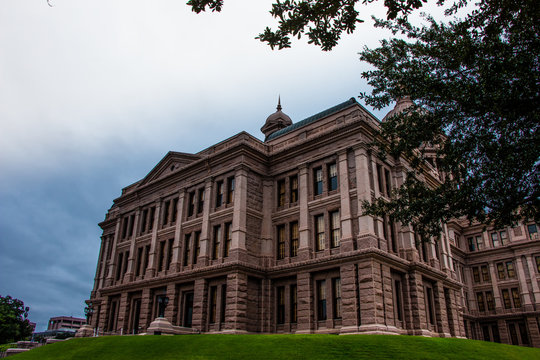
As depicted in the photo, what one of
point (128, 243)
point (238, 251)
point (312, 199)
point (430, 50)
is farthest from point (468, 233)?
point (430, 50)

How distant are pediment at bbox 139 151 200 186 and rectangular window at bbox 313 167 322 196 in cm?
1067

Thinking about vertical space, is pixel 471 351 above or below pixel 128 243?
below

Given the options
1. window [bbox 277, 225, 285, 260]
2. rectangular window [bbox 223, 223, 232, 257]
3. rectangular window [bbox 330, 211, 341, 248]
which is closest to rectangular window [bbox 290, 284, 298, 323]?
window [bbox 277, 225, 285, 260]

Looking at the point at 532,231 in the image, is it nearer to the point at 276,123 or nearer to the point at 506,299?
the point at 506,299

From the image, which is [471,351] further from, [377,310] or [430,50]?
[430,50]

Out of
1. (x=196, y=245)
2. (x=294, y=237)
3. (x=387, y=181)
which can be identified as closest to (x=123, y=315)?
(x=196, y=245)

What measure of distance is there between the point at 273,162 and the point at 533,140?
21150 millimetres

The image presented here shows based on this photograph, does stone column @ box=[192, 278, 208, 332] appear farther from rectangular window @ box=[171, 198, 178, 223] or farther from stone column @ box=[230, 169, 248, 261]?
rectangular window @ box=[171, 198, 178, 223]

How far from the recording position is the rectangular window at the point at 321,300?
2636cm

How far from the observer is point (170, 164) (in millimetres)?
37812

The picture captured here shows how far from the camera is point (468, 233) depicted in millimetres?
55875

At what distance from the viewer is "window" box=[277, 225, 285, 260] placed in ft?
99.1

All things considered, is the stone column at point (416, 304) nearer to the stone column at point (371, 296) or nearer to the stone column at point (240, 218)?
the stone column at point (371, 296)

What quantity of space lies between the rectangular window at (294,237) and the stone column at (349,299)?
477cm
